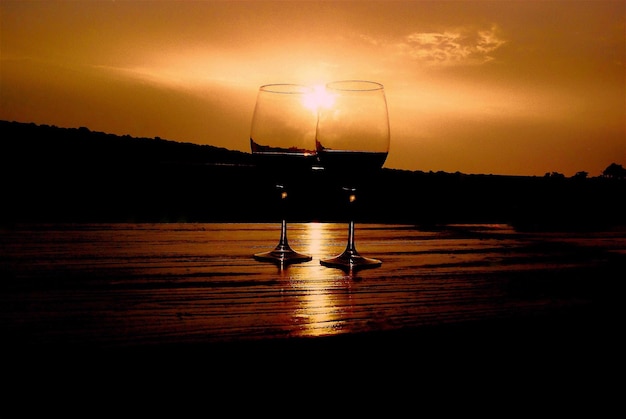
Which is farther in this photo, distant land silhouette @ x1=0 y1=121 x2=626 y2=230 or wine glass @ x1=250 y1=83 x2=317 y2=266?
distant land silhouette @ x1=0 y1=121 x2=626 y2=230

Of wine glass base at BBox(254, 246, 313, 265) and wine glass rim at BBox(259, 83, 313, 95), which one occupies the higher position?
wine glass rim at BBox(259, 83, 313, 95)

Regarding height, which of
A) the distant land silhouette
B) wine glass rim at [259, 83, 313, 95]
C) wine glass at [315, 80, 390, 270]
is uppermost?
wine glass rim at [259, 83, 313, 95]

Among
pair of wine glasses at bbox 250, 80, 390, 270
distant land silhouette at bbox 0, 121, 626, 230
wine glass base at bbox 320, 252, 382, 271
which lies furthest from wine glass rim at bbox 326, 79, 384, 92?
distant land silhouette at bbox 0, 121, 626, 230

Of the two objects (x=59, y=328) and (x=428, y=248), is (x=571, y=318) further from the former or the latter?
(x=59, y=328)

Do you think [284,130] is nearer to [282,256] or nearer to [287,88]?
[287,88]

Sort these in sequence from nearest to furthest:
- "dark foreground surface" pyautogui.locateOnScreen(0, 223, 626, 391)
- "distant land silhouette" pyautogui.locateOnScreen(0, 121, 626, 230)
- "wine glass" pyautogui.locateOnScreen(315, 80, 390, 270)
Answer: "dark foreground surface" pyautogui.locateOnScreen(0, 223, 626, 391) → "wine glass" pyautogui.locateOnScreen(315, 80, 390, 270) → "distant land silhouette" pyautogui.locateOnScreen(0, 121, 626, 230)

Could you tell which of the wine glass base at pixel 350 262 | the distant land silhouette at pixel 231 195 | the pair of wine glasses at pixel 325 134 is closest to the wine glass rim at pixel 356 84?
the pair of wine glasses at pixel 325 134

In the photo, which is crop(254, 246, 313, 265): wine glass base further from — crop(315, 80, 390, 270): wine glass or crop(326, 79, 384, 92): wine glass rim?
crop(326, 79, 384, 92): wine glass rim

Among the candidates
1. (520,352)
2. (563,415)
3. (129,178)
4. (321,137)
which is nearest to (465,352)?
(520,352)

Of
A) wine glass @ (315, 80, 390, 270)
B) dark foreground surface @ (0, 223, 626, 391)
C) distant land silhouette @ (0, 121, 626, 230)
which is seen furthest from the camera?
distant land silhouette @ (0, 121, 626, 230)
